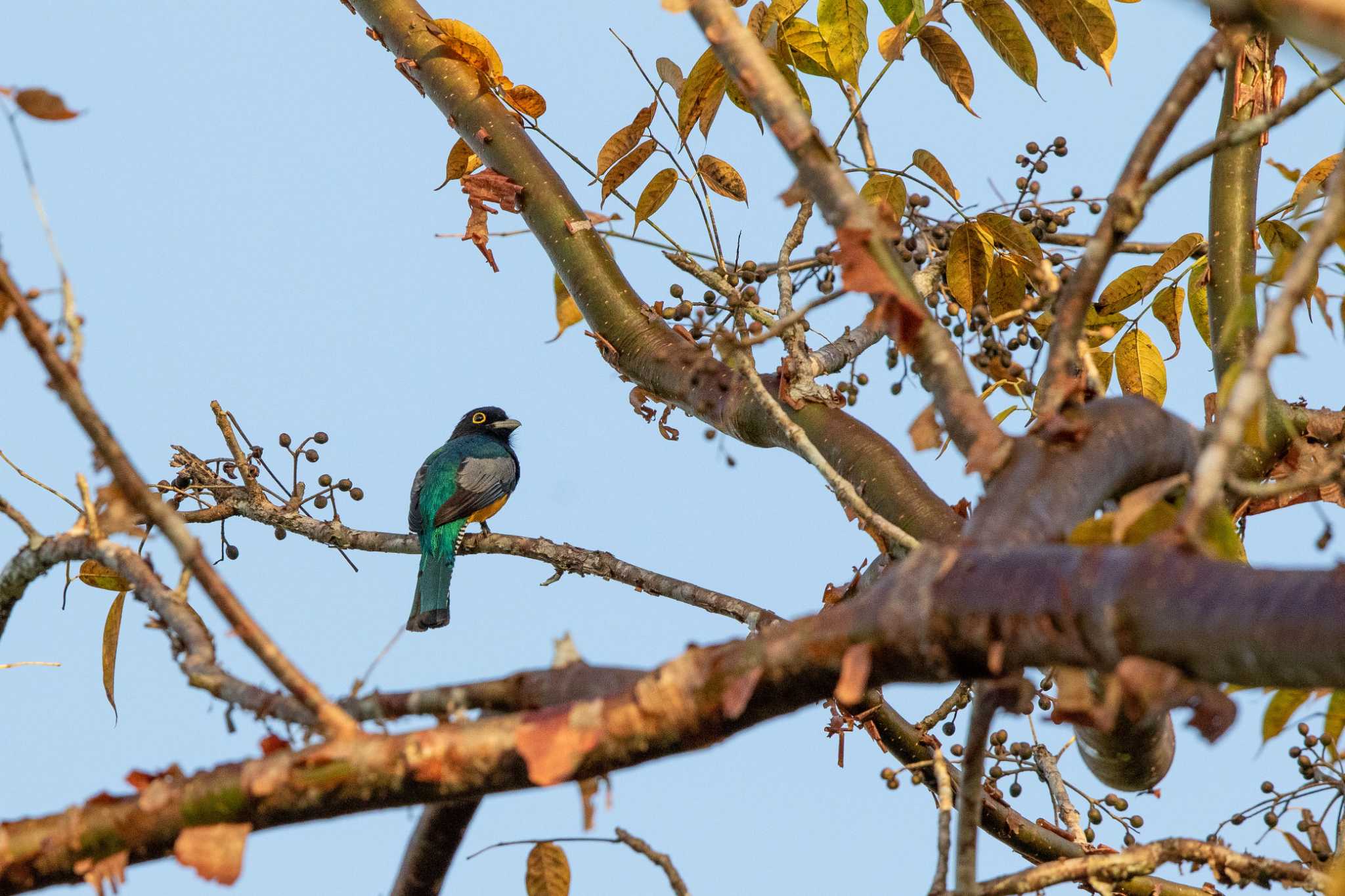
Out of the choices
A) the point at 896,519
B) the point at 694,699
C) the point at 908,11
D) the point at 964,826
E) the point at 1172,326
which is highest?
the point at 908,11

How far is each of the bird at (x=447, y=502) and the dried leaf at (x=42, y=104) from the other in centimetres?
575

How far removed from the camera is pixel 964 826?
87.0 inches

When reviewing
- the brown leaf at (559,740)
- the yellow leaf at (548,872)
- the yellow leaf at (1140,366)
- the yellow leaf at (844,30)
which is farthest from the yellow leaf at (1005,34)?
the brown leaf at (559,740)

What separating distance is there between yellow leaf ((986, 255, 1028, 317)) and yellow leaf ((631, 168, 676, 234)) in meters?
1.11

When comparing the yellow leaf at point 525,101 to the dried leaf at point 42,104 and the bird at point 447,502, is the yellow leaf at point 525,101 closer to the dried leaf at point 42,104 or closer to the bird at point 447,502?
the dried leaf at point 42,104

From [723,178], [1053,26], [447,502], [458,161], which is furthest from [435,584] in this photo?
[1053,26]

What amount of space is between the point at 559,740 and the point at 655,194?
9.41 ft

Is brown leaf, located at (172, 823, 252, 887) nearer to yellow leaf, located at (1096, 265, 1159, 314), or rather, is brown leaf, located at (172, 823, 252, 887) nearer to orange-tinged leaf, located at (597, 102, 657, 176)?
orange-tinged leaf, located at (597, 102, 657, 176)

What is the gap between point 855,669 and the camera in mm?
1820

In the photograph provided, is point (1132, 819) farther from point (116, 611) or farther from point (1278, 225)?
point (116, 611)

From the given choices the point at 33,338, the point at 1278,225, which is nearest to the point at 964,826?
the point at 33,338

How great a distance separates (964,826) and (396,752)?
933mm

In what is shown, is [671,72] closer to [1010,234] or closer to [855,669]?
[1010,234]

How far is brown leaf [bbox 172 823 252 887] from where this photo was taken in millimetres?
1986
